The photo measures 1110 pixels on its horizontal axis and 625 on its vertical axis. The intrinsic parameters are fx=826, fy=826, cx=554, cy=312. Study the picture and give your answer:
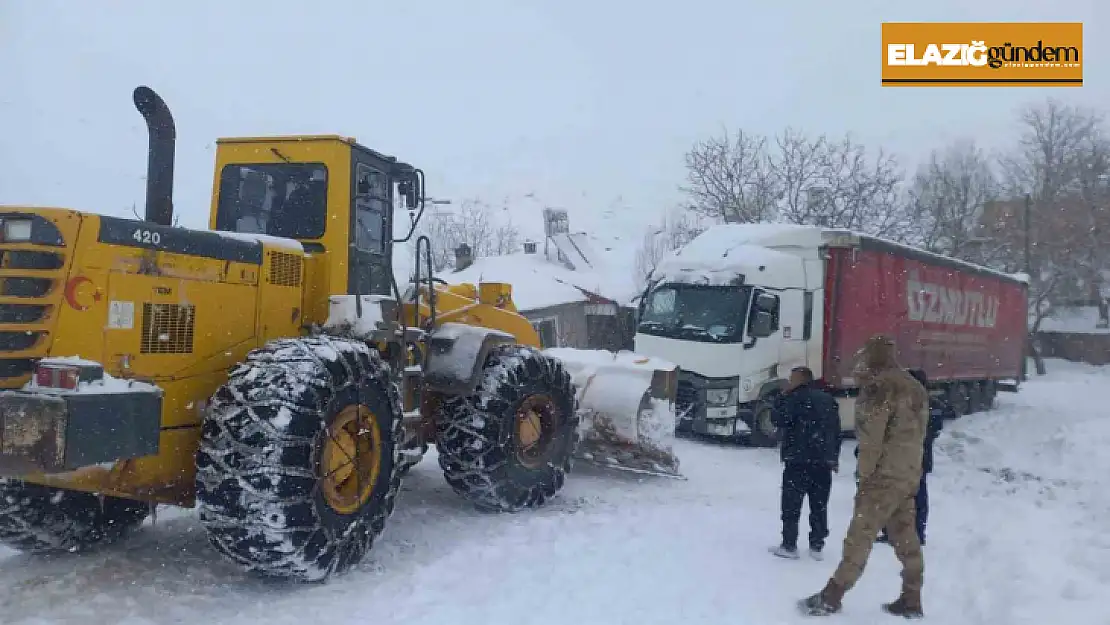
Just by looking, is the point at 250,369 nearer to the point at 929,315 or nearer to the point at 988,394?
the point at 929,315

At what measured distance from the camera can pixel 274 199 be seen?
607 centimetres

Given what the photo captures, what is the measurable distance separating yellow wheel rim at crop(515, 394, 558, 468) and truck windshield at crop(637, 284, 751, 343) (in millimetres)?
5173

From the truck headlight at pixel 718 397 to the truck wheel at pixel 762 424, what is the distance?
0.56 metres

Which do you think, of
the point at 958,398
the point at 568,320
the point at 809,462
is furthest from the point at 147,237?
the point at 568,320

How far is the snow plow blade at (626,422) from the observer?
28.1 ft

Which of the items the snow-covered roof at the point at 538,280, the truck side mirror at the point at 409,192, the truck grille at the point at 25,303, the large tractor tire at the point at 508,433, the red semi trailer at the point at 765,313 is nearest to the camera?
the truck grille at the point at 25,303

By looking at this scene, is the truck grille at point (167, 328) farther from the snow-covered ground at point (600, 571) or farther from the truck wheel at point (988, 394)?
the truck wheel at point (988, 394)

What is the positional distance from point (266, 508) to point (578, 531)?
2759mm

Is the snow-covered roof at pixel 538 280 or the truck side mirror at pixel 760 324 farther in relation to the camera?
the snow-covered roof at pixel 538 280

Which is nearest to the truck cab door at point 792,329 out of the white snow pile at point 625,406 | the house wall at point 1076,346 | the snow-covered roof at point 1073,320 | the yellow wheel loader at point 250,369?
the white snow pile at point 625,406

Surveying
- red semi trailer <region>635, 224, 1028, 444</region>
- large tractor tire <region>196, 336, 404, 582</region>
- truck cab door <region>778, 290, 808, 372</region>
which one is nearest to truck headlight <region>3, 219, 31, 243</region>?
large tractor tire <region>196, 336, 404, 582</region>

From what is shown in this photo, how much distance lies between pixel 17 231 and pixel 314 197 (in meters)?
2.15

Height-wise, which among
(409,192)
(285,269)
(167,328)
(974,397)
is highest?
(409,192)

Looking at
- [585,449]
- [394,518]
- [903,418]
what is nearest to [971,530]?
[903,418]
